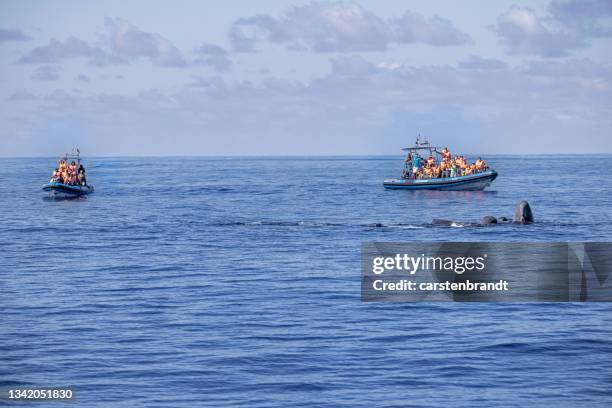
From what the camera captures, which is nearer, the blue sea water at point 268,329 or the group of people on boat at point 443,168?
the blue sea water at point 268,329

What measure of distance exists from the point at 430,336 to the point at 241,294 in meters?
9.26

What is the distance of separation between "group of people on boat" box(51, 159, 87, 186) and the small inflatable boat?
56 centimetres

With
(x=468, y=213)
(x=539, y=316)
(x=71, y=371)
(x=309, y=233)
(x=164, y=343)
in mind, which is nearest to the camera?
(x=71, y=371)

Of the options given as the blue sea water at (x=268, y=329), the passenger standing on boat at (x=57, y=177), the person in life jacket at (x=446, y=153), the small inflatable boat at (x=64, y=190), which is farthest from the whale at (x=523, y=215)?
the passenger standing on boat at (x=57, y=177)

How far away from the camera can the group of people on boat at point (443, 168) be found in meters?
84.9

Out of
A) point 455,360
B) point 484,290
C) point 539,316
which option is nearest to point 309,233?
point 484,290

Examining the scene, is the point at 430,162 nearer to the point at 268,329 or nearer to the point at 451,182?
the point at 451,182

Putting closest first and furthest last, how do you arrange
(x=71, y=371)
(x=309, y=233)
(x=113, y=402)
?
(x=113, y=402), (x=71, y=371), (x=309, y=233)

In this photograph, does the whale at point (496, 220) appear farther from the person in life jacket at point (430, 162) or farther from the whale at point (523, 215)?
the person in life jacket at point (430, 162)

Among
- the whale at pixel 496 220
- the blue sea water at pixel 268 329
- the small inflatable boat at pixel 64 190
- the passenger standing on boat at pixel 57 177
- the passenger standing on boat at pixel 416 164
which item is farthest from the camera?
the passenger standing on boat at pixel 416 164

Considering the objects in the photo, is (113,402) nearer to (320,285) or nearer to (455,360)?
(455,360)

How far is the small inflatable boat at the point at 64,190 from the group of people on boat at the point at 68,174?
560 mm

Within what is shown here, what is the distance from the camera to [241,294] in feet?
113

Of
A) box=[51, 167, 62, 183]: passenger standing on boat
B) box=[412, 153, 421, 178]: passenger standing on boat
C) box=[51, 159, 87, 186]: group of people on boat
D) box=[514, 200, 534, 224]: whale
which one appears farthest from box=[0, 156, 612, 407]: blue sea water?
box=[412, 153, 421, 178]: passenger standing on boat
